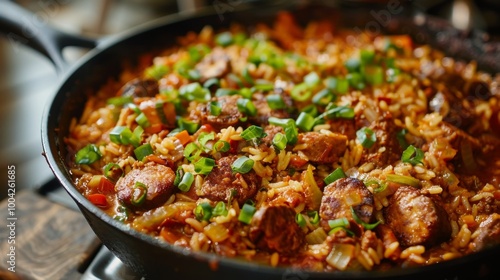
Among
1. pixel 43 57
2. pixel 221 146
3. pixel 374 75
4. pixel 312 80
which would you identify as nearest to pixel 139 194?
pixel 221 146

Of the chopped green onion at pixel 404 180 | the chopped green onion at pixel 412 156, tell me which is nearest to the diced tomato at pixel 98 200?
the chopped green onion at pixel 404 180

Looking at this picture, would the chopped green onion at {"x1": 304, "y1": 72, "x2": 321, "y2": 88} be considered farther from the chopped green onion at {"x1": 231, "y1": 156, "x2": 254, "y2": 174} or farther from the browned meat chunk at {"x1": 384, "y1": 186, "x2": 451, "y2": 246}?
the browned meat chunk at {"x1": 384, "y1": 186, "x2": 451, "y2": 246}

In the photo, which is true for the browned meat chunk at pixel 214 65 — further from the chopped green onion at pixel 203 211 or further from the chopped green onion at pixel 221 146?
the chopped green onion at pixel 203 211

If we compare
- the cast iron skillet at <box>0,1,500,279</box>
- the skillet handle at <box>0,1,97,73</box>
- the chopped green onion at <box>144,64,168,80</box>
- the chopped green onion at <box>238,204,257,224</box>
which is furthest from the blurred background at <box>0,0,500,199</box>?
the chopped green onion at <box>238,204,257,224</box>

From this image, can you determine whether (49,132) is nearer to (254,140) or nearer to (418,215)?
(254,140)

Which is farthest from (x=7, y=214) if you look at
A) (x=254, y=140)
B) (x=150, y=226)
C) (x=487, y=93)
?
(x=487, y=93)
